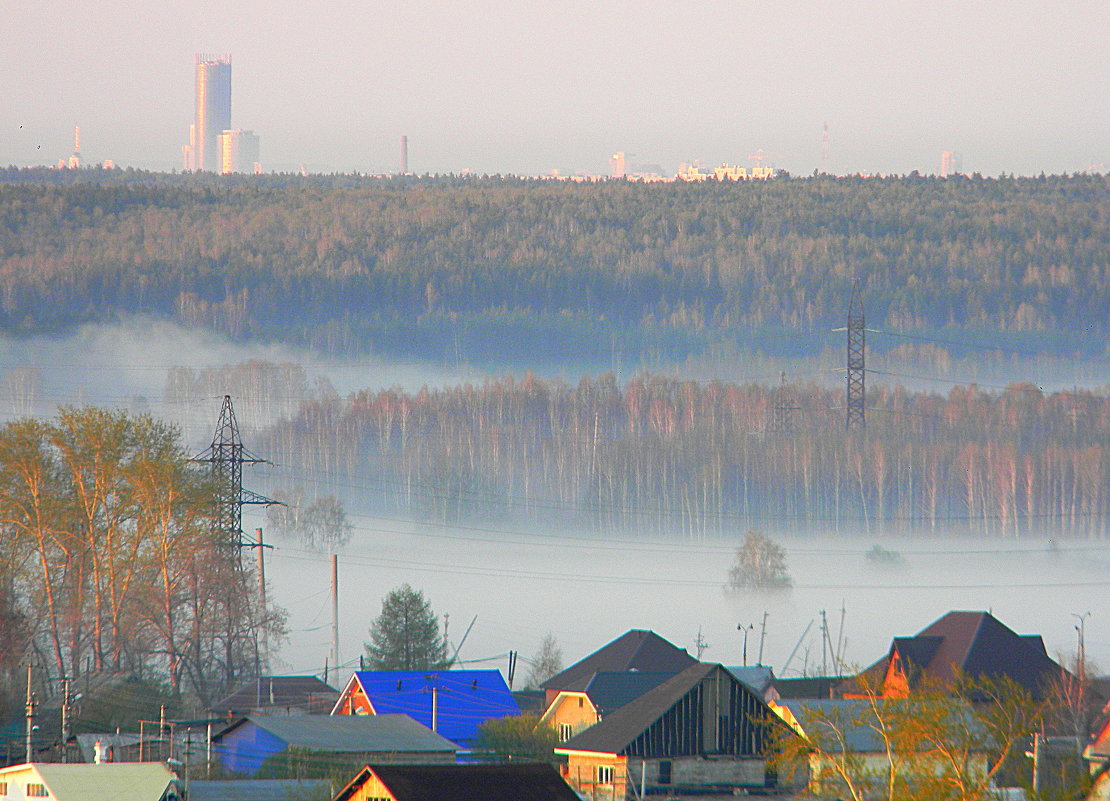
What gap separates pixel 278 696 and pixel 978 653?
30.2 meters

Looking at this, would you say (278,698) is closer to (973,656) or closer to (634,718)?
(634,718)

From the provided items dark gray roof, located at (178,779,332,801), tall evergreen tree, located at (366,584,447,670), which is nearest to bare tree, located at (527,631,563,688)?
tall evergreen tree, located at (366,584,447,670)

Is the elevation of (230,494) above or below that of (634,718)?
above

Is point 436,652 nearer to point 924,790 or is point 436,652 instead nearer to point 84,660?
point 84,660

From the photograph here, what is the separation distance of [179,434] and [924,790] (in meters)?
53.9

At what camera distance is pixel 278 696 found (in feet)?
287

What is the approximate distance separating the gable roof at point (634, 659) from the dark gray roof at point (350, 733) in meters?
23.3

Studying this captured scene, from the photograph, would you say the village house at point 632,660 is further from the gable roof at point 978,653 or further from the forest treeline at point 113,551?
the forest treeline at point 113,551

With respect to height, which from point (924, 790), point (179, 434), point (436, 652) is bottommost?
point (436, 652)

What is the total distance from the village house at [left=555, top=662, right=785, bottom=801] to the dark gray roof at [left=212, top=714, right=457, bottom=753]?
461 centimetres

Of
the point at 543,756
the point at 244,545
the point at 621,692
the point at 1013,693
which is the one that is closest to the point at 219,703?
the point at 244,545

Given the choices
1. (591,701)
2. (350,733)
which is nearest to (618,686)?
(591,701)

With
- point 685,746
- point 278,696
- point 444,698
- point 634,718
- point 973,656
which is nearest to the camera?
point 685,746

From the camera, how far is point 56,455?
86.9m
